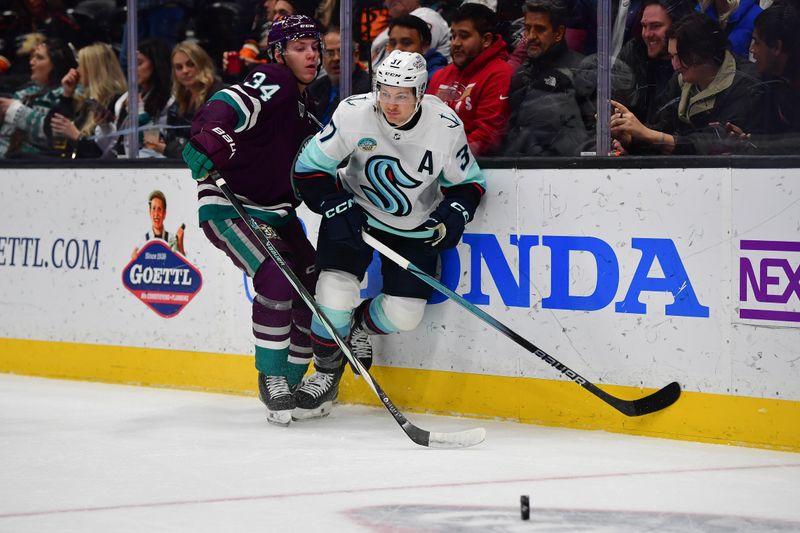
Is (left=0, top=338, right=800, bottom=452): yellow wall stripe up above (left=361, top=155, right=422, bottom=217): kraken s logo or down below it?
below

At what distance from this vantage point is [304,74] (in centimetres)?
402

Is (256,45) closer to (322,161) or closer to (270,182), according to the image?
(270,182)

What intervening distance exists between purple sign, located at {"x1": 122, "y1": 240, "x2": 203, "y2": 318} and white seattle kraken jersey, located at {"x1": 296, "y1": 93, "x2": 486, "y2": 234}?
0.96 meters

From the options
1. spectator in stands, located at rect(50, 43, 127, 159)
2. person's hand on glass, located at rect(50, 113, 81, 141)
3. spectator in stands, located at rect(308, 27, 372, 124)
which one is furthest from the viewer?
person's hand on glass, located at rect(50, 113, 81, 141)

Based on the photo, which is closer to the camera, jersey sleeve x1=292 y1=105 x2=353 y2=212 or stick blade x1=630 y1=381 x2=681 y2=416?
stick blade x1=630 y1=381 x2=681 y2=416

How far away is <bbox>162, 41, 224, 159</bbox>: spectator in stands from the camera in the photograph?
183 inches

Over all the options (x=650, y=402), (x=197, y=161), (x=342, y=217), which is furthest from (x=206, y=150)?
(x=650, y=402)

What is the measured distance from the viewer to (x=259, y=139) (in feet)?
13.0

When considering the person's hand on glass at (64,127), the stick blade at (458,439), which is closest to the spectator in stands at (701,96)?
the stick blade at (458,439)

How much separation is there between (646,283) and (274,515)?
1469 mm

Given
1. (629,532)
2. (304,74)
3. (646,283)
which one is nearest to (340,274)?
(304,74)

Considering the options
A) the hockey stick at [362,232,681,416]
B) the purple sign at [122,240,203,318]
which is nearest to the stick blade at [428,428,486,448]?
the hockey stick at [362,232,681,416]

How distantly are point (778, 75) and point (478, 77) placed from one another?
102cm

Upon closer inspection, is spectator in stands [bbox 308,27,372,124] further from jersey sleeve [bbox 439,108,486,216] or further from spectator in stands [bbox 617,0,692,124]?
spectator in stands [bbox 617,0,692,124]
